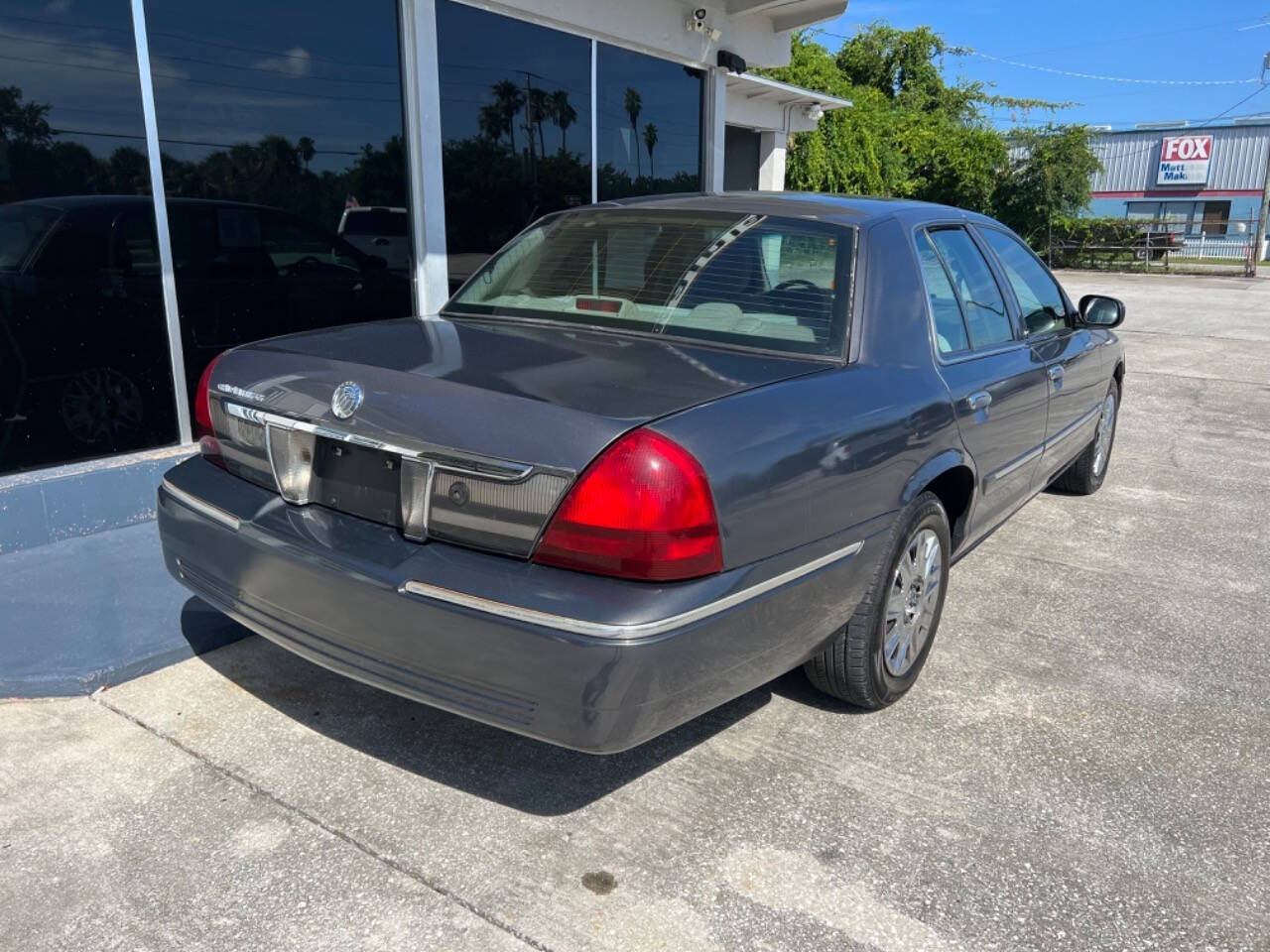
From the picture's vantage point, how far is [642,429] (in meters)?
2.24

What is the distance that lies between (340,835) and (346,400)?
3.74 feet

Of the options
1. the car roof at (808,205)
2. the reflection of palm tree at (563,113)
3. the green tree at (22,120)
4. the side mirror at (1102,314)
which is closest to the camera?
the car roof at (808,205)

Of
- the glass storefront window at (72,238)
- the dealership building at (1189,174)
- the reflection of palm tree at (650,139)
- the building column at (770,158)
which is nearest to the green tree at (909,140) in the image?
the building column at (770,158)

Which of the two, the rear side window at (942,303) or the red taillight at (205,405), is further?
the rear side window at (942,303)

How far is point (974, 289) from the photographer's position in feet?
12.6

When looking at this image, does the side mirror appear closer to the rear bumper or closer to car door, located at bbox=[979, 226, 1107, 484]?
car door, located at bbox=[979, 226, 1107, 484]

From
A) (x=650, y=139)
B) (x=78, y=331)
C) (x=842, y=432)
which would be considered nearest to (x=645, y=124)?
(x=650, y=139)

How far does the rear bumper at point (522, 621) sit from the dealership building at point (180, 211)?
1.19 metres

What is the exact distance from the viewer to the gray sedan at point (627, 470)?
2236 mm

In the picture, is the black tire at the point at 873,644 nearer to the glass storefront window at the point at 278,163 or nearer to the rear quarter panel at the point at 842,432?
the rear quarter panel at the point at 842,432

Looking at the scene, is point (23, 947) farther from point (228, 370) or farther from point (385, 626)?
point (228, 370)

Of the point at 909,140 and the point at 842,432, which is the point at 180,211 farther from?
the point at 909,140

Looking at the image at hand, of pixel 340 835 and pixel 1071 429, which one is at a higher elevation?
pixel 1071 429

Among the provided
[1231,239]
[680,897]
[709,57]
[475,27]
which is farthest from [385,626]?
[1231,239]
